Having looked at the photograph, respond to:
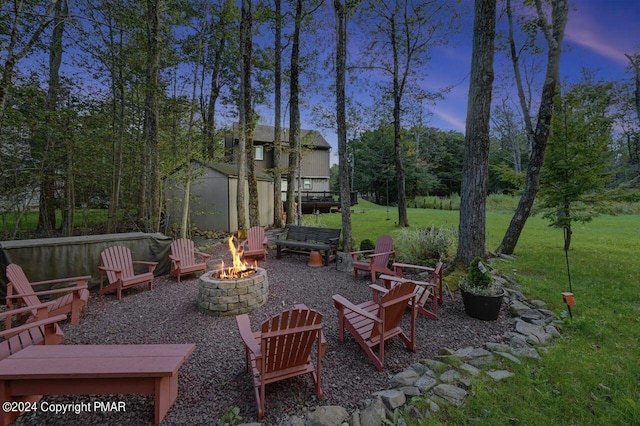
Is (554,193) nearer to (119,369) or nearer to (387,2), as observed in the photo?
(119,369)

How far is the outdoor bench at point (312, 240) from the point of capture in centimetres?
714

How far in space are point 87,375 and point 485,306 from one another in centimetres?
438

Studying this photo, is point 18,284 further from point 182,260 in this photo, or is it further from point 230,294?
point 230,294

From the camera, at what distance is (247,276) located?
178 inches

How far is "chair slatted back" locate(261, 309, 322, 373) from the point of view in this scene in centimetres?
219

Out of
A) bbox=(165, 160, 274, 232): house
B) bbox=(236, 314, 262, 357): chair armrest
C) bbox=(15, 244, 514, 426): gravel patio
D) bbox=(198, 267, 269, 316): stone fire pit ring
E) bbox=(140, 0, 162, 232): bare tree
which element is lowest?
bbox=(15, 244, 514, 426): gravel patio

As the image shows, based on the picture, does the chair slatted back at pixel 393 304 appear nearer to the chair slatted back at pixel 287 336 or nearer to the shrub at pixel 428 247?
the chair slatted back at pixel 287 336

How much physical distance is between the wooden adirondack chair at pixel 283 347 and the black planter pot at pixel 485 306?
2591 millimetres

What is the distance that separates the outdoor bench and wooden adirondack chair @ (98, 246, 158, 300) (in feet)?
11.3

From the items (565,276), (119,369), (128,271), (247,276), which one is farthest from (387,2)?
(119,369)

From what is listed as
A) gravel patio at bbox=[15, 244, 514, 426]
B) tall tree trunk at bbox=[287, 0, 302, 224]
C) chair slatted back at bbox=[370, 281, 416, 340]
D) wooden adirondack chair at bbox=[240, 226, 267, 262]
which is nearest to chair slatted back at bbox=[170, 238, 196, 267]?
gravel patio at bbox=[15, 244, 514, 426]

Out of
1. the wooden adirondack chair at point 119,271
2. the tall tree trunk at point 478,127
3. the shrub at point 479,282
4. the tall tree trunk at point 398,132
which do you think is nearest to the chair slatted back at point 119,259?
the wooden adirondack chair at point 119,271

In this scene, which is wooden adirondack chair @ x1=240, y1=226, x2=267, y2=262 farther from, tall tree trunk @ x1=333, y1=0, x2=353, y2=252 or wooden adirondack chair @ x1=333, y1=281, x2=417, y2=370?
wooden adirondack chair @ x1=333, y1=281, x2=417, y2=370

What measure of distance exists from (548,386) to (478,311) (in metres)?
1.42
